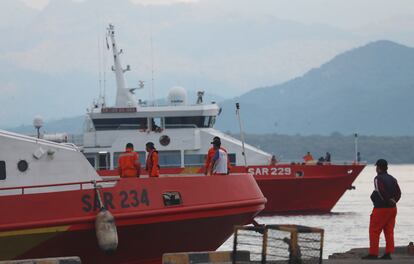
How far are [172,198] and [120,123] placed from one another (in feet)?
58.8

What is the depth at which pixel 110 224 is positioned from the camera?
58.0 feet

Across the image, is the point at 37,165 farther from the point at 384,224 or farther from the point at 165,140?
the point at 165,140

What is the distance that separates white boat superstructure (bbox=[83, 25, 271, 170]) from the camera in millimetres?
36125

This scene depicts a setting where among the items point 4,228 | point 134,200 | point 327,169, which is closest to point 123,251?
point 134,200

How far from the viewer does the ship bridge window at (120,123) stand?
36.2 meters

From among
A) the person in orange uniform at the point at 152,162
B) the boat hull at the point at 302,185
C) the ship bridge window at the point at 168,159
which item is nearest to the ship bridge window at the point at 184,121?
the ship bridge window at the point at 168,159

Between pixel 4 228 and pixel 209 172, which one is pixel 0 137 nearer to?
pixel 4 228

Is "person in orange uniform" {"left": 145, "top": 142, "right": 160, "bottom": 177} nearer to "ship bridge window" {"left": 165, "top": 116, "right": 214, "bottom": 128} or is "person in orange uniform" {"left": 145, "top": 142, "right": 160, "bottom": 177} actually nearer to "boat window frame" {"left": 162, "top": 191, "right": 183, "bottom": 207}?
"boat window frame" {"left": 162, "top": 191, "right": 183, "bottom": 207}

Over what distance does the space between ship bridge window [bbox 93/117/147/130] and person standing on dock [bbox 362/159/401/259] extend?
20306 millimetres

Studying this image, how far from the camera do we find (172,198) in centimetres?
1870

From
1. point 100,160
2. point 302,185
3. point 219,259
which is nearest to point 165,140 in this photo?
point 100,160

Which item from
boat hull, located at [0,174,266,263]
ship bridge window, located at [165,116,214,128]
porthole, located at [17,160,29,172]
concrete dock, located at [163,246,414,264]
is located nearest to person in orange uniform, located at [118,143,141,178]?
boat hull, located at [0,174,266,263]

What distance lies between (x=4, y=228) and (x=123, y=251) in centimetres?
220

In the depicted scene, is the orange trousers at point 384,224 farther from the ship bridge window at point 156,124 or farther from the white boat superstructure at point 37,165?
the ship bridge window at point 156,124
